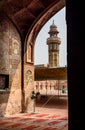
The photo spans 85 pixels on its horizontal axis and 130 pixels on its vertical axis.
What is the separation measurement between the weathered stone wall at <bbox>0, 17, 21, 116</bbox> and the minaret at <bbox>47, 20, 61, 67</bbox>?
2909 cm

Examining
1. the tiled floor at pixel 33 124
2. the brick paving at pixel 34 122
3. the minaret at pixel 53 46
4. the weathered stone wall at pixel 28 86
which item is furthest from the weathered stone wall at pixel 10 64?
the minaret at pixel 53 46

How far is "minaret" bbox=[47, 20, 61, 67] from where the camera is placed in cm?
4081

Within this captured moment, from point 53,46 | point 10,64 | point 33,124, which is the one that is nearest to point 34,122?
point 33,124

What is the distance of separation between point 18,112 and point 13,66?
262 cm

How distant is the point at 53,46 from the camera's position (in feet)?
136

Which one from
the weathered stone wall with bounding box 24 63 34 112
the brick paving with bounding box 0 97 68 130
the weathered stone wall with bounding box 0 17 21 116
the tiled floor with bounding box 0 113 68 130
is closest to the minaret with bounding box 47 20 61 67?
the weathered stone wall with bounding box 24 63 34 112

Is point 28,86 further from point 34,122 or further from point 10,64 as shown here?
point 34,122

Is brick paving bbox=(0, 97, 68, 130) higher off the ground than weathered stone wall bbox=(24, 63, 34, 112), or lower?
lower

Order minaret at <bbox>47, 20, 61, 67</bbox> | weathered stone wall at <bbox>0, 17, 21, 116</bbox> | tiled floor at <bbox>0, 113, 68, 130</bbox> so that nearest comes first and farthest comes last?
tiled floor at <bbox>0, 113, 68, 130</bbox> → weathered stone wall at <bbox>0, 17, 21, 116</bbox> → minaret at <bbox>47, 20, 61, 67</bbox>

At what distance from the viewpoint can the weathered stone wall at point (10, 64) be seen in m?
10.9

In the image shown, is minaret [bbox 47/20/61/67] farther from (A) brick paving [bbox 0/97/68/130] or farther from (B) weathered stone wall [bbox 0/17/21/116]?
(A) brick paving [bbox 0/97/68/130]
